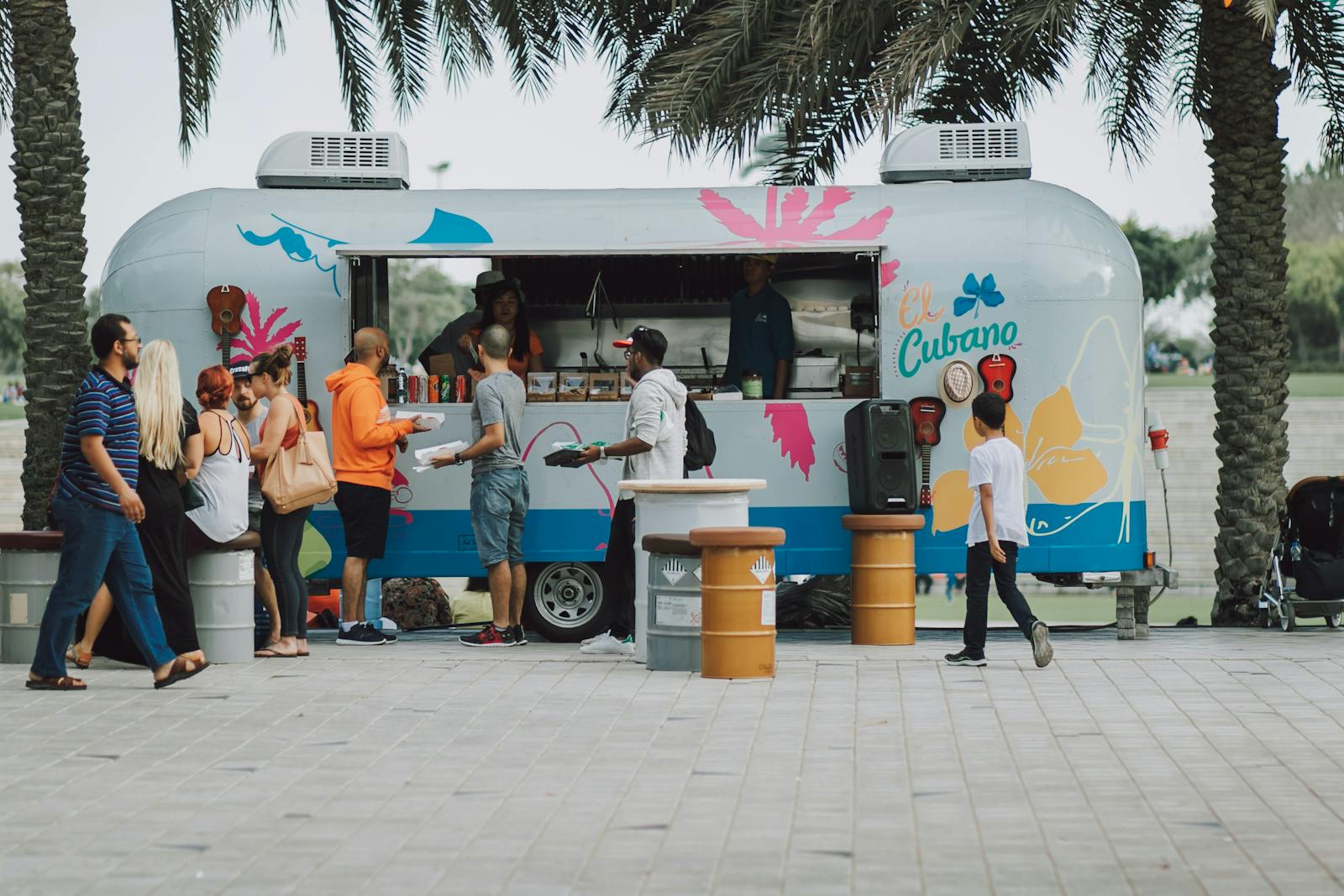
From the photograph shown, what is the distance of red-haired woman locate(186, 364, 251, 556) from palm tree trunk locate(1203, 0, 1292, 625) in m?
7.66

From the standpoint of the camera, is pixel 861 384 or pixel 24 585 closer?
pixel 24 585

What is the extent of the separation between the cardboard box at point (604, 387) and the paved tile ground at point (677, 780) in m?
2.31

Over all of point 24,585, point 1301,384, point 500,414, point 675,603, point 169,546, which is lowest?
point 675,603

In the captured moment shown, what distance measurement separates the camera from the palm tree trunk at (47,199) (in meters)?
13.9

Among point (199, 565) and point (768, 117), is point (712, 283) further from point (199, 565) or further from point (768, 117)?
point (199, 565)

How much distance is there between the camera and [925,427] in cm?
1154

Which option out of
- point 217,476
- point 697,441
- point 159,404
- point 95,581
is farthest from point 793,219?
point 95,581

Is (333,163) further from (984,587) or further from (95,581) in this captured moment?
(984,587)

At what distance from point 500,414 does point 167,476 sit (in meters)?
2.43

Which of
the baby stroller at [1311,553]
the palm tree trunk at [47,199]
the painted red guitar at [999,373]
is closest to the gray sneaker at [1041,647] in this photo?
the painted red guitar at [999,373]

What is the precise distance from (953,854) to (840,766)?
4.76ft

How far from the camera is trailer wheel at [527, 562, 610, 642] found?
11781 mm

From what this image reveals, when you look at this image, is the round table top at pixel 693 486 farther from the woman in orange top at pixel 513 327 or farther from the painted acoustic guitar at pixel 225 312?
the painted acoustic guitar at pixel 225 312

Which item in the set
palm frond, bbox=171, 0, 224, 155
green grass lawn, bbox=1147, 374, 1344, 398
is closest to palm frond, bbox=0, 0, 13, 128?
palm frond, bbox=171, 0, 224, 155
